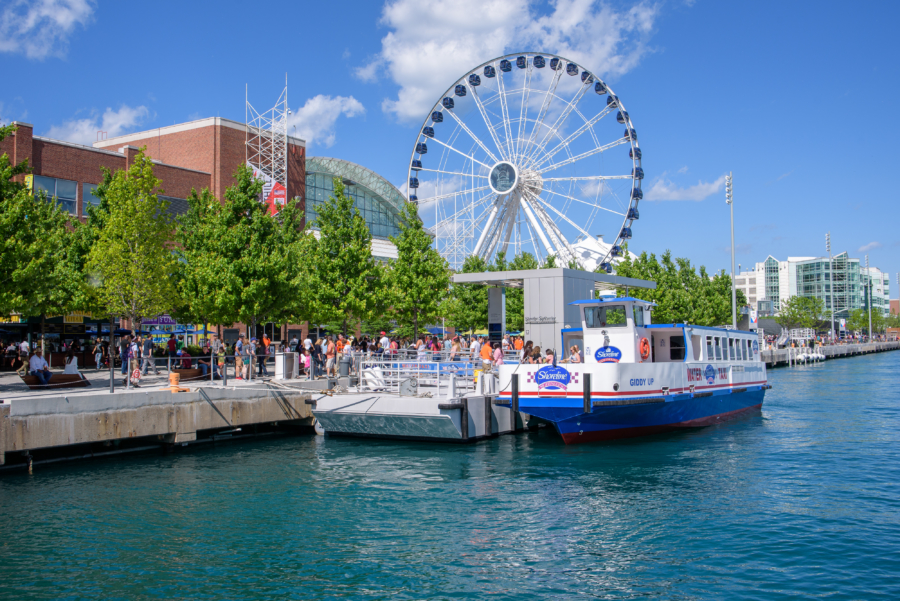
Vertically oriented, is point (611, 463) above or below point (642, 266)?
below

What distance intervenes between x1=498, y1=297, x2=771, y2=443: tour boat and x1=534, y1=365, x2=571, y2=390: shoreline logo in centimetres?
3

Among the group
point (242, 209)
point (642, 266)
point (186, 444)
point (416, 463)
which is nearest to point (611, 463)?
point (416, 463)

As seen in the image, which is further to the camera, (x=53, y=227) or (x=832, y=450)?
(x=53, y=227)

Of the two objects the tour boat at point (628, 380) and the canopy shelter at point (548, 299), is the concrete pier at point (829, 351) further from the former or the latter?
the tour boat at point (628, 380)

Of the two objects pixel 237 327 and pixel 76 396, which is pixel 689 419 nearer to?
pixel 76 396

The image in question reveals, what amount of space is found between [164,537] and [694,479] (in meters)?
12.3

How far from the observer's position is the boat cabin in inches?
936

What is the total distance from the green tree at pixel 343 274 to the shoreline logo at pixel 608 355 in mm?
15307

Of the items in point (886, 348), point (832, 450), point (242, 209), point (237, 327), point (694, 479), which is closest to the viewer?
point (694, 479)

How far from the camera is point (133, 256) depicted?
29.4 meters

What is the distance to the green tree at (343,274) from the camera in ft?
118

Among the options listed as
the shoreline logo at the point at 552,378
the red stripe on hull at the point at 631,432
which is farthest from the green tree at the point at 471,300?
the shoreline logo at the point at 552,378

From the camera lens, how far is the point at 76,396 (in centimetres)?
1852

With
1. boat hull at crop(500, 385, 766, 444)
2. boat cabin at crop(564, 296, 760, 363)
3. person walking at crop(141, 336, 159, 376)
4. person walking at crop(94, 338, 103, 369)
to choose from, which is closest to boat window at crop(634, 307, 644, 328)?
boat cabin at crop(564, 296, 760, 363)
